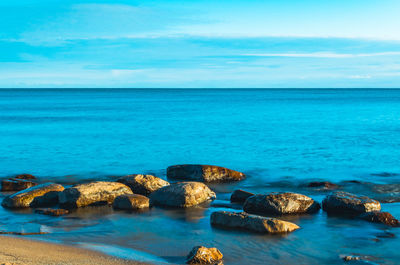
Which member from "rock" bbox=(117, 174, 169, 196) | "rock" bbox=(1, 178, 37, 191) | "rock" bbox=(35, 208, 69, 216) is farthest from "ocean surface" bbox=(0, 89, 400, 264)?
"rock" bbox=(1, 178, 37, 191)

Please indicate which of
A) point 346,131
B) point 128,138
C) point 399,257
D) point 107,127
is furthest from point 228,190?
point 107,127

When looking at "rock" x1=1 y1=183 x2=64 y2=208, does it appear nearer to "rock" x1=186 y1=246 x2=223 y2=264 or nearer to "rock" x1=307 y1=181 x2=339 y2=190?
"rock" x1=186 y1=246 x2=223 y2=264

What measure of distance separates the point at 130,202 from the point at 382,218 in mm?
6326

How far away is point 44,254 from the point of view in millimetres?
8461

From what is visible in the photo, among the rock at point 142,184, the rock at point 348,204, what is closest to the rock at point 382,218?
the rock at point 348,204

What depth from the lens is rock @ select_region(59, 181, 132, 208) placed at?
42.2 feet

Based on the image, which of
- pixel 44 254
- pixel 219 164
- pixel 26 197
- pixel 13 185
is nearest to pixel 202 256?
pixel 44 254

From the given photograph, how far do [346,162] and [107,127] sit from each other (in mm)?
25271

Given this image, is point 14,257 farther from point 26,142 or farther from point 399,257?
point 26,142

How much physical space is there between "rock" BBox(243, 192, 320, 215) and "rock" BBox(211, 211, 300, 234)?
4.51 ft

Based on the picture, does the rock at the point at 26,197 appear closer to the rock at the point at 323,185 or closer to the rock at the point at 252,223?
the rock at the point at 252,223

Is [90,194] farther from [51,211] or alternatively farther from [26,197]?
[26,197]

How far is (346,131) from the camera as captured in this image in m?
38.8

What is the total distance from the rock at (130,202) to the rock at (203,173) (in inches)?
170
